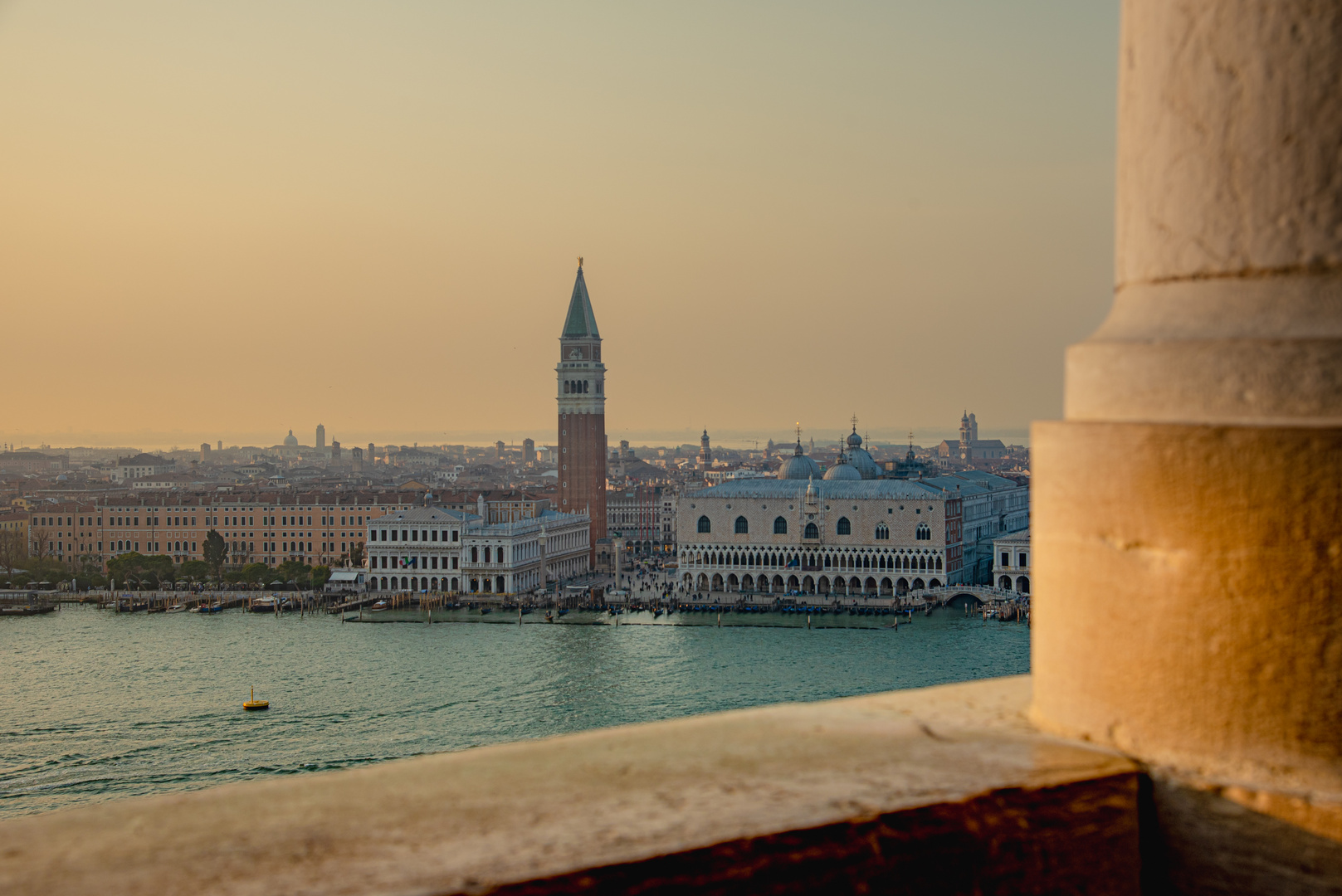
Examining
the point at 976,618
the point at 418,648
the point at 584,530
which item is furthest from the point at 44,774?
the point at 584,530

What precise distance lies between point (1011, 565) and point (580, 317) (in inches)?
412

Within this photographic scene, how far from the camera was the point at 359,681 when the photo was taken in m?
13.1

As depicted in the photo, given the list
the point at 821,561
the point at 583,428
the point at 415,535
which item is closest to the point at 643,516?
the point at 583,428

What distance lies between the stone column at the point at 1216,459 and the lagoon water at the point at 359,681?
27.3ft

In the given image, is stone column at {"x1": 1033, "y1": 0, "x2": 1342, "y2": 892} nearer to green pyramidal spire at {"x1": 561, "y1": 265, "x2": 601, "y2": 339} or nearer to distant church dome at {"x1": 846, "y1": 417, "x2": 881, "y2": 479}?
distant church dome at {"x1": 846, "y1": 417, "x2": 881, "y2": 479}

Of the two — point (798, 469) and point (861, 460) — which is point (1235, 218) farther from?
point (861, 460)

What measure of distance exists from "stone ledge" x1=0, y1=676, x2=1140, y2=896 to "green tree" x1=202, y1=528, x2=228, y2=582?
23.7 metres

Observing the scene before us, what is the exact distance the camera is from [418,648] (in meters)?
15.8

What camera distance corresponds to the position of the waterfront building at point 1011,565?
67.0 feet

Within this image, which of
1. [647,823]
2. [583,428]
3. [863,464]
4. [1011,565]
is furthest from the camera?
[583,428]

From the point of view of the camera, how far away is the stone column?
2.27 feet

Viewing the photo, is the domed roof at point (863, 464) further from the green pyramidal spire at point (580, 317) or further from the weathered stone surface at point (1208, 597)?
the weathered stone surface at point (1208, 597)

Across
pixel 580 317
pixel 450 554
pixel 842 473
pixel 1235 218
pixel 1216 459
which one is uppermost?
pixel 580 317

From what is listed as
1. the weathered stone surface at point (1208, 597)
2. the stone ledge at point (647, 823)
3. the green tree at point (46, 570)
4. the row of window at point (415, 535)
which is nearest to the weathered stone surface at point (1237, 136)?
the weathered stone surface at point (1208, 597)
